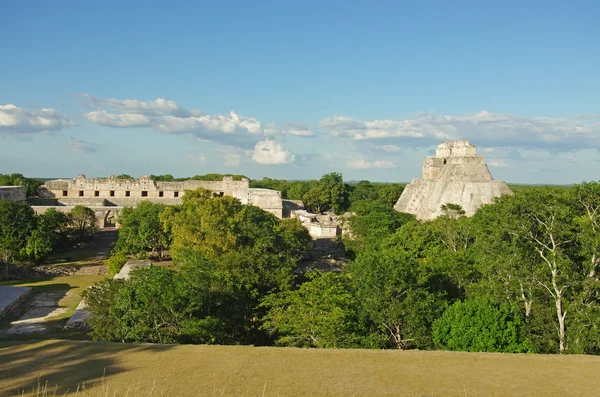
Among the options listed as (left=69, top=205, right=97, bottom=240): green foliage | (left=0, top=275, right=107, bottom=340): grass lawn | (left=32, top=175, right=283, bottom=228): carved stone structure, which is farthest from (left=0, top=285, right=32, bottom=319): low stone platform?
(left=32, top=175, right=283, bottom=228): carved stone structure

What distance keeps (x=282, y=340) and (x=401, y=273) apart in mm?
3294

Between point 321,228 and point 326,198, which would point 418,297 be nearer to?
point 321,228

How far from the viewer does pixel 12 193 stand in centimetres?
2906

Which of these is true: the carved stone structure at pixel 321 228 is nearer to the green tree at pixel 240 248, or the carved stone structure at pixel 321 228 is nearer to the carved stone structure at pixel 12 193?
the green tree at pixel 240 248

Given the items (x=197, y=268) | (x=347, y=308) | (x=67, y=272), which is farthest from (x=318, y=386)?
(x=67, y=272)

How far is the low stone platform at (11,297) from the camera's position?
14.5m

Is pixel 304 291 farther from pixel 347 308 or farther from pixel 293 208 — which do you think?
pixel 293 208

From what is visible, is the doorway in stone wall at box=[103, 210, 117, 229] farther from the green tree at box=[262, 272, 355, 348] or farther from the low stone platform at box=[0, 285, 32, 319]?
the green tree at box=[262, 272, 355, 348]

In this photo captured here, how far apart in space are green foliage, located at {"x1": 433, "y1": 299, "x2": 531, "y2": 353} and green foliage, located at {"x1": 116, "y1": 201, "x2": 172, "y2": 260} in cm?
1443

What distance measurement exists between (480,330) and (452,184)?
59.1ft

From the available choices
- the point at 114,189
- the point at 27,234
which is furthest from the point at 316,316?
the point at 114,189

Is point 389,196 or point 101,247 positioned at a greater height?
point 389,196

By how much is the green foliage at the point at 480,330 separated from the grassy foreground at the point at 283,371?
5.16 ft

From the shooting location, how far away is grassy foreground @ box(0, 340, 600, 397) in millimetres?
6391
